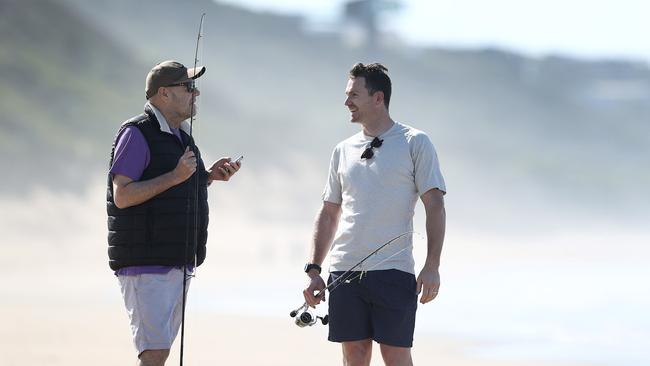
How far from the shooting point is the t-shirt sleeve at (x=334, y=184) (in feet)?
17.7

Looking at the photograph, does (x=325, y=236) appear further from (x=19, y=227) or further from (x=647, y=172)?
(x=647, y=172)

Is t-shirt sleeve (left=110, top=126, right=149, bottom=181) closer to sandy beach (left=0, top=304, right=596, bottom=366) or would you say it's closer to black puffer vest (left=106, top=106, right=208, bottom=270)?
black puffer vest (left=106, top=106, right=208, bottom=270)

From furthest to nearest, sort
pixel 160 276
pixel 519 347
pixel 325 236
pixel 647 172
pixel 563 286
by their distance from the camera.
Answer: pixel 647 172 → pixel 563 286 → pixel 519 347 → pixel 325 236 → pixel 160 276

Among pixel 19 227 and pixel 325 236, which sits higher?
pixel 19 227

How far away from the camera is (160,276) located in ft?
16.3

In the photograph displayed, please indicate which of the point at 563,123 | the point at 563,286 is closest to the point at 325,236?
the point at 563,286

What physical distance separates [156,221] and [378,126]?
975 mm

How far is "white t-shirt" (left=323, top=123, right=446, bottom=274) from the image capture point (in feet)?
17.0

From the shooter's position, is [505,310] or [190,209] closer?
[190,209]

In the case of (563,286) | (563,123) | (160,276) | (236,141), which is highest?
(563,123)

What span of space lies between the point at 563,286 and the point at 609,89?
67926 millimetres

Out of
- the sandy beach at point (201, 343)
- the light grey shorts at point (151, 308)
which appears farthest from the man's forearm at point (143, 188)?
the sandy beach at point (201, 343)

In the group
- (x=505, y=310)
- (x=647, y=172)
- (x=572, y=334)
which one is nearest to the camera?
(x=572, y=334)

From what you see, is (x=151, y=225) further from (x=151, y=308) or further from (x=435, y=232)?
(x=435, y=232)
